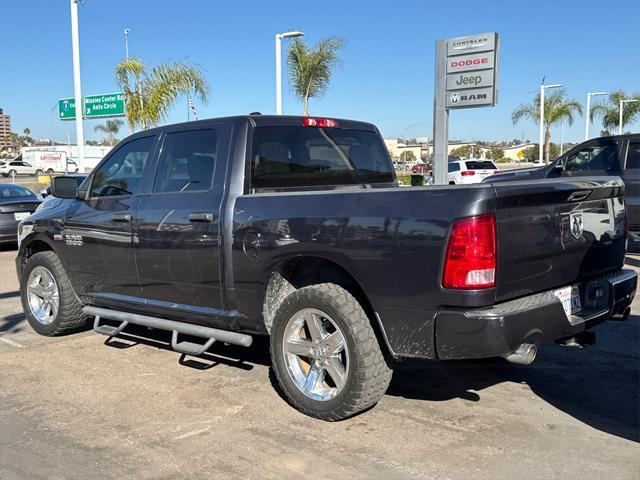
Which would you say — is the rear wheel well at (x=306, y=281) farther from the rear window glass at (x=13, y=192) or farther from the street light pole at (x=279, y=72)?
the street light pole at (x=279, y=72)

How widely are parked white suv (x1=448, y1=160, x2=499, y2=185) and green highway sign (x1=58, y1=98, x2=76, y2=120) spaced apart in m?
14.5

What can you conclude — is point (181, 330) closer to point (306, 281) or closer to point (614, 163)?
point (306, 281)

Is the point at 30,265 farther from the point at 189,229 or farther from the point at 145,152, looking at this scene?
the point at 189,229

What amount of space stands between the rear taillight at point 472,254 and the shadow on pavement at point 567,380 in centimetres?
142

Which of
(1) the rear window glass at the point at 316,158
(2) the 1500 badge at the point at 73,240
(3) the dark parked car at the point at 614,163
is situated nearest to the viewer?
(1) the rear window glass at the point at 316,158

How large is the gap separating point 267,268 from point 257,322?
462 millimetres

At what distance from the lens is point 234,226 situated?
447 centimetres

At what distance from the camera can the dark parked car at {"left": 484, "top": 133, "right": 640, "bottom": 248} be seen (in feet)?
34.6

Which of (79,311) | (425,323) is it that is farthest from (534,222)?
(79,311)

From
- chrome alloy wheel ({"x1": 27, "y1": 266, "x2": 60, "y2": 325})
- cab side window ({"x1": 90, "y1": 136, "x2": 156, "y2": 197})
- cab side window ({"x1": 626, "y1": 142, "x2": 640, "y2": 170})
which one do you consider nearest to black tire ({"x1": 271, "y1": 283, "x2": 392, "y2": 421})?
cab side window ({"x1": 90, "y1": 136, "x2": 156, "y2": 197})

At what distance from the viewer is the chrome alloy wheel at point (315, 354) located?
408cm

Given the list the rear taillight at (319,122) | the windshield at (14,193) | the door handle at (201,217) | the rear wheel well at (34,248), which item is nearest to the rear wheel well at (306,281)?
the door handle at (201,217)

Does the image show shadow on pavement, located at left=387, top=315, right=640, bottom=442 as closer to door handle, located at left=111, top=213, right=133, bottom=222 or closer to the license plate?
the license plate

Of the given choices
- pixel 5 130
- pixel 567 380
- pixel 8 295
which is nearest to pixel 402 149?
pixel 5 130
